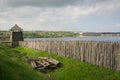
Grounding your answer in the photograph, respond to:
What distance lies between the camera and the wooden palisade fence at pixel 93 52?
19.5 metres

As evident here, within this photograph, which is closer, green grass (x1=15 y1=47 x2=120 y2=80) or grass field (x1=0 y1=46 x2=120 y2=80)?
grass field (x1=0 y1=46 x2=120 y2=80)

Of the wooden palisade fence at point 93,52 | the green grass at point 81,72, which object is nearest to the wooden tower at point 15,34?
the wooden palisade fence at point 93,52

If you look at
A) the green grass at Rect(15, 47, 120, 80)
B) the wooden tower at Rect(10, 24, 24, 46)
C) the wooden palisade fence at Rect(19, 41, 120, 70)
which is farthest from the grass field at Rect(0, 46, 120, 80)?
the wooden tower at Rect(10, 24, 24, 46)

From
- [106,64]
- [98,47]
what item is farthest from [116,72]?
[98,47]

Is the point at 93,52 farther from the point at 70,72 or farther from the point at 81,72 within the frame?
the point at 70,72

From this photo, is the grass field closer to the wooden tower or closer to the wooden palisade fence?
the wooden palisade fence

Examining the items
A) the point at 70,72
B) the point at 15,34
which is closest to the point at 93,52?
the point at 70,72

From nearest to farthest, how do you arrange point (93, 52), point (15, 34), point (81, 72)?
point (81, 72)
point (93, 52)
point (15, 34)

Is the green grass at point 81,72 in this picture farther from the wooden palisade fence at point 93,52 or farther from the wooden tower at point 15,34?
the wooden tower at point 15,34

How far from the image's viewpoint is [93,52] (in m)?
21.5

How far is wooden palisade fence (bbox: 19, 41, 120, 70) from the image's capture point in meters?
19.5

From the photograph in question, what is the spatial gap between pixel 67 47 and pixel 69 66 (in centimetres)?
402

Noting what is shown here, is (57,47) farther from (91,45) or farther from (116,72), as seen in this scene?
(116,72)

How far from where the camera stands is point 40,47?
32719 mm
